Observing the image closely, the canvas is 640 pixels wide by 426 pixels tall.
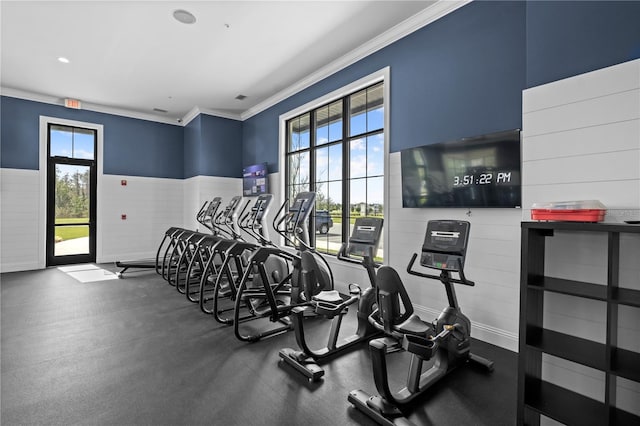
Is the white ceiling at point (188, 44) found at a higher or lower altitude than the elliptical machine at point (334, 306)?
higher

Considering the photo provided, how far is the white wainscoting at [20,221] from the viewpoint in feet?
20.7

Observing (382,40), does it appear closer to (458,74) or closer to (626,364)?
(458,74)

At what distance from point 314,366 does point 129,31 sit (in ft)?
15.7

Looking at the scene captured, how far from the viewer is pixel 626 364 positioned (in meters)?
1.52

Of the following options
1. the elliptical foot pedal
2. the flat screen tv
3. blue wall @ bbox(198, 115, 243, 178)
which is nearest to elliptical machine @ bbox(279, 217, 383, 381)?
the elliptical foot pedal

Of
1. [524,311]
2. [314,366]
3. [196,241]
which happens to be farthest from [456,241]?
[196,241]

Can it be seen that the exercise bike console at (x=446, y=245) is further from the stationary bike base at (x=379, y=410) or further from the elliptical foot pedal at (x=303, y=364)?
the elliptical foot pedal at (x=303, y=364)

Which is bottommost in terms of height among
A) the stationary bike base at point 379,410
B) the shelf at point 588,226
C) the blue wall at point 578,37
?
the stationary bike base at point 379,410

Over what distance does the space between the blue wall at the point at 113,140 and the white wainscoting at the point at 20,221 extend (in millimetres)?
289

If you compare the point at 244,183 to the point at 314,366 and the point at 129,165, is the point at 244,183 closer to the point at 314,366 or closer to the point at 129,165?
the point at 129,165

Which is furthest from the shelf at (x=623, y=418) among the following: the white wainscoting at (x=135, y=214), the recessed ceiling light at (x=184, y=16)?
the white wainscoting at (x=135, y=214)

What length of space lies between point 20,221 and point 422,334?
815 centimetres

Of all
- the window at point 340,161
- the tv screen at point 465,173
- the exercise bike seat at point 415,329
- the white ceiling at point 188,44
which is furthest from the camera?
the window at point 340,161

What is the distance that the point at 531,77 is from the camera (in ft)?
6.86
